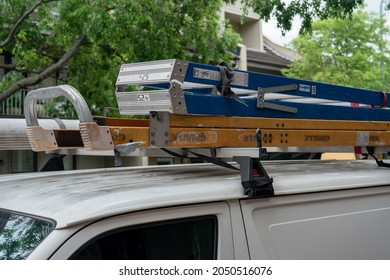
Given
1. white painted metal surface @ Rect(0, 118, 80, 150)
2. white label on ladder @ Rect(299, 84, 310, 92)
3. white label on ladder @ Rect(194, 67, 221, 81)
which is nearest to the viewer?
white label on ladder @ Rect(194, 67, 221, 81)

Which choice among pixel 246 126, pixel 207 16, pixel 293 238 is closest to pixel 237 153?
pixel 246 126

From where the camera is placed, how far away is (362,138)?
296 centimetres

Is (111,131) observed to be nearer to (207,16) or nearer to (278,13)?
(278,13)

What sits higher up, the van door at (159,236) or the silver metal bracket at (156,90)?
the silver metal bracket at (156,90)

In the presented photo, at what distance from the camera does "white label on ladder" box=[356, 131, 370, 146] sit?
2930mm

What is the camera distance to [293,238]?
86.3 inches

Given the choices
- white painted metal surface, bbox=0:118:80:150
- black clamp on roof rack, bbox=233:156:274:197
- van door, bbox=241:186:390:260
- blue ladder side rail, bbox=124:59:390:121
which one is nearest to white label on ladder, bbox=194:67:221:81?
blue ladder side rail, bbox=124:59:390:121

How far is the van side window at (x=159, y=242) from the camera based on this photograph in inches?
67.7

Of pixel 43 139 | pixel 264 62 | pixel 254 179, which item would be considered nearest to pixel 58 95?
pixel 43 139

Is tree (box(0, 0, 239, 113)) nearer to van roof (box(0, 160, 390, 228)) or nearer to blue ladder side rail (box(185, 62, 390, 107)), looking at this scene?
blue ladder side rail (box(185, 62, 390, 107))

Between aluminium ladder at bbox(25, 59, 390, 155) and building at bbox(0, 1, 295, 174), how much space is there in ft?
1.05

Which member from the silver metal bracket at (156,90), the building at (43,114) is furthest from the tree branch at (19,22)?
the silver metal bracket at (156,90)

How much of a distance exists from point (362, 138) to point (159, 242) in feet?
5.39

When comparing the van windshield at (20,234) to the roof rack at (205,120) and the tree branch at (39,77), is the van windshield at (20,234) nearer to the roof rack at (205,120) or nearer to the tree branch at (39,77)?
the roof rack at (205,120)
